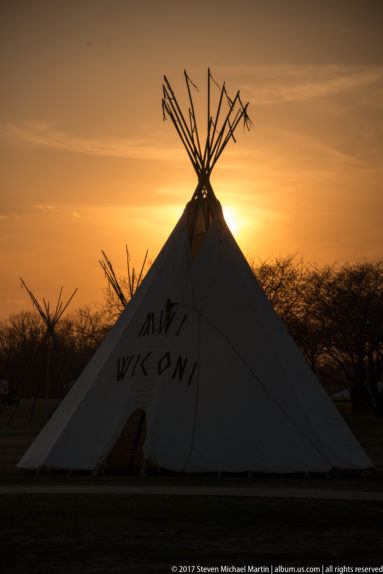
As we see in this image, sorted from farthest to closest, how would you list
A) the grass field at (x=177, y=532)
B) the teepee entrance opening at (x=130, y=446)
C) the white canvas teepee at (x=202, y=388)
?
the teepee entrance opening at (x=130, y=446) < the white canvas teepee at (x=202, y=388) < the grass field at (x=177, y=532)

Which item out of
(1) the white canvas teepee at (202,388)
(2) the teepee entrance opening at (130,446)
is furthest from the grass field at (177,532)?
(2) the teepee entrance opening at (130,446)

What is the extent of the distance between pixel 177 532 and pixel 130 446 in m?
8.79

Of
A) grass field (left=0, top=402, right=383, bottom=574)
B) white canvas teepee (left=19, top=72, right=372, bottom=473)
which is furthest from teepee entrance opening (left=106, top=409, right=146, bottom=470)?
grass field (left=0, top=402, right=383, bottom=574)

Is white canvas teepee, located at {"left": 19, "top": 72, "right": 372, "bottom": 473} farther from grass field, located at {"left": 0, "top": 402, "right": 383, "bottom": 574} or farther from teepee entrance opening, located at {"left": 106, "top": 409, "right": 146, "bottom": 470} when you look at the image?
grass field, located at {"left": 0, "top": 402, "right": 383, "bottom": 574}

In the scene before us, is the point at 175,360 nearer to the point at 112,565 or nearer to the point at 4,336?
the point at 112,565

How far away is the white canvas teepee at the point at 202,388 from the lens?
14.8 metres

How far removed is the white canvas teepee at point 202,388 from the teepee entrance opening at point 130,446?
2.0 inches

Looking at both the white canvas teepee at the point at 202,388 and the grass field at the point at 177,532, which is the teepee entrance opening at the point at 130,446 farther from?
the grass field at the point at 177,532

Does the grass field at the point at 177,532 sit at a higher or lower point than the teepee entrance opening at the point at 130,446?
lower

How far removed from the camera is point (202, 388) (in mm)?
15461

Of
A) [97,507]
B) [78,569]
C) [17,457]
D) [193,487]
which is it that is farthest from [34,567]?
[17,457]

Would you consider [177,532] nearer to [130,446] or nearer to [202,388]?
[202,388]

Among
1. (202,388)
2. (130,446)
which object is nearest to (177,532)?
(202,388)

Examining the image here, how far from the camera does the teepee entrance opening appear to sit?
675 inches
